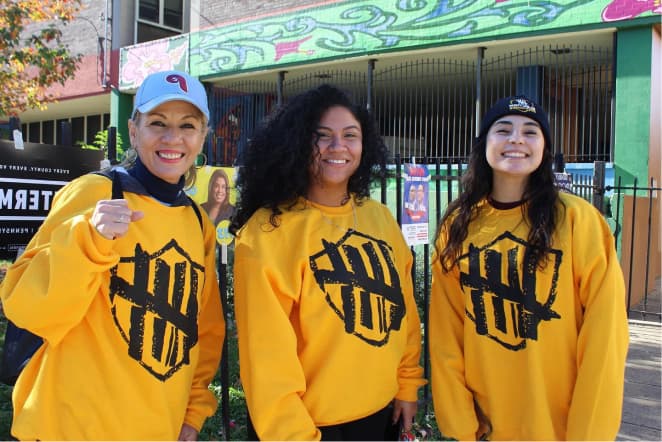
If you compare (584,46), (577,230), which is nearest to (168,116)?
(577,230)

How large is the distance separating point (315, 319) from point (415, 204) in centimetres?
204

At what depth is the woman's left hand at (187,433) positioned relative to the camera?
215 cm

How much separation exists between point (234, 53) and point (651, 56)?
827cm

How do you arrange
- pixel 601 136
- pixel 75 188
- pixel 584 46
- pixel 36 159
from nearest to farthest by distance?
pixel 75 188, pixel 36 159, pixel 584 46, pixel 601 136

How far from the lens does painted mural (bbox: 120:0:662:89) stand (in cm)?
881

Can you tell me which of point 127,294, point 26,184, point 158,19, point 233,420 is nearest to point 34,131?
point 158,19

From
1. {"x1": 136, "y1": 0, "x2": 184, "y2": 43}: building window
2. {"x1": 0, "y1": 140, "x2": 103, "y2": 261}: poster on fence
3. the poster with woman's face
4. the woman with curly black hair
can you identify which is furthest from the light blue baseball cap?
{"x1": 136, "y1": 0, "x2": 184, "y2": 43}: building window

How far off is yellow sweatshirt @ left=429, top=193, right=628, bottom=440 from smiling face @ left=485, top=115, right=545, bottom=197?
6.2 inches

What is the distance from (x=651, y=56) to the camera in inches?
323

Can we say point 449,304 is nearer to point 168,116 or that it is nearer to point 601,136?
point 168,116

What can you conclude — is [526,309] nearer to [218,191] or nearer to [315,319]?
[315,319]

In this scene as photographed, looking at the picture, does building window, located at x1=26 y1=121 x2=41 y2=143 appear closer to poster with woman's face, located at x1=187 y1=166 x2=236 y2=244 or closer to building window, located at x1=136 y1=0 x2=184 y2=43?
building window, located at x1=136 y1=0 x2=184 y2=43

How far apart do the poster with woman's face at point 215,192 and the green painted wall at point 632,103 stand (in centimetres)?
643

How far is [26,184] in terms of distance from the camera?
3.68m
